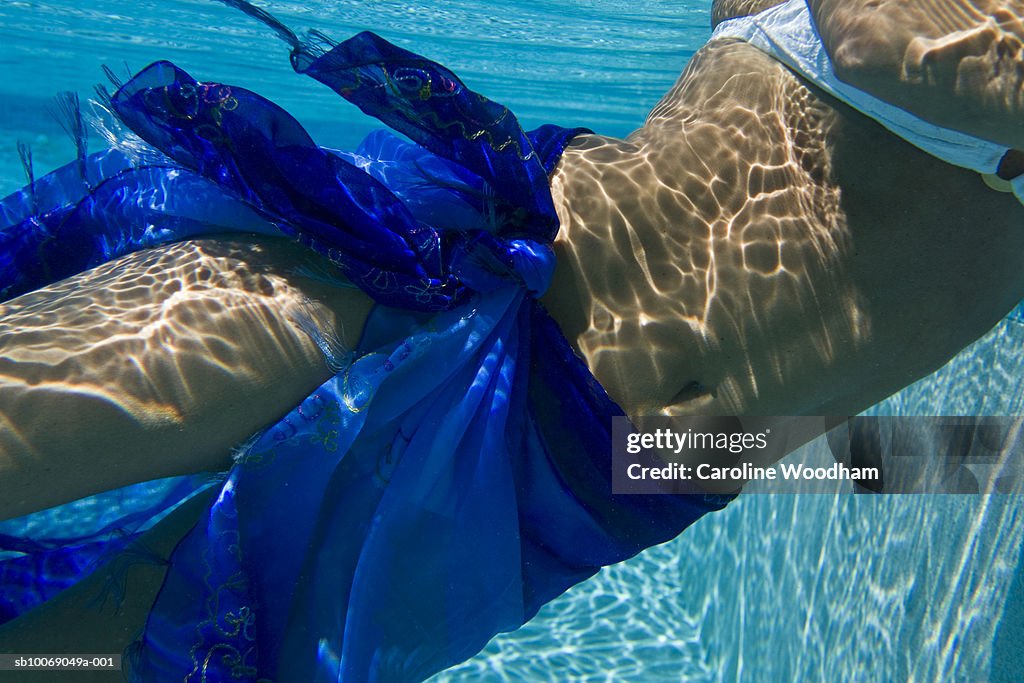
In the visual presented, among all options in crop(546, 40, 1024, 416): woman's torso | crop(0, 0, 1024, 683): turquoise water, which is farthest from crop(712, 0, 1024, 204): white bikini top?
crop(0, 0, 1024, 683): turquoise water

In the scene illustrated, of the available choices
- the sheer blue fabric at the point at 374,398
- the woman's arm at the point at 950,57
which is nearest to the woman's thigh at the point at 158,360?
the sheer blue fabric at the point at 374,398

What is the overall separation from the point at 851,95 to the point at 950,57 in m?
0.27

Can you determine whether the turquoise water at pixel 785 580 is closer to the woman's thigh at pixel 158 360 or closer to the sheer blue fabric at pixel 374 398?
the sheer blue fabric at pixel 374 398

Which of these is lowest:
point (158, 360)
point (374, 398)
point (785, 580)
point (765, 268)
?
point (785, 580)

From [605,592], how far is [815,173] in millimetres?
4454

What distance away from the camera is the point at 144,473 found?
1421 millimetres

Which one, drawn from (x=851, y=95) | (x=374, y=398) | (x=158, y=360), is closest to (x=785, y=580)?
(x=851, y=95)

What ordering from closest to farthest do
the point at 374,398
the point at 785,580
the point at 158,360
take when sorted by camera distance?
the point at 158,360, the point at 374,398, the point at 785,580

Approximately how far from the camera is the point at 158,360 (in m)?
1.39

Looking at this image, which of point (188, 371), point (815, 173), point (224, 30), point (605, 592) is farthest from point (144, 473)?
point (224, 30)

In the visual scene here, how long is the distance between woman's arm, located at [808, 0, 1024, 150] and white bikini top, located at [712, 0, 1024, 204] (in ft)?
0.23

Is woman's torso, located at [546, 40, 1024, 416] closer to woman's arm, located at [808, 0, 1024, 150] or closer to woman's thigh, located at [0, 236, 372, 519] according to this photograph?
woman's arm, located at [808, 0, 1024, 150]

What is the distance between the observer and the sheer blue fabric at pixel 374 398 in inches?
61.0

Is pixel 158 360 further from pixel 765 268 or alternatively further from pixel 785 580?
pixel 785 580
